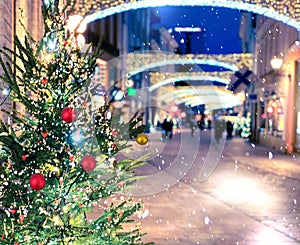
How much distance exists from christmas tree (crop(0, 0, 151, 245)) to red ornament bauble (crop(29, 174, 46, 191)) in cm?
1

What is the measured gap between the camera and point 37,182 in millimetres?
3912

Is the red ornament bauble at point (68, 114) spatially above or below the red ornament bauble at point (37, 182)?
above

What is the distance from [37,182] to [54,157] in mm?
345

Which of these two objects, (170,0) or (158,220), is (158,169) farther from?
(158,220)

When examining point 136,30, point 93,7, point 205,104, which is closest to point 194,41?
point 205,104

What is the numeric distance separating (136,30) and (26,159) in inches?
1996

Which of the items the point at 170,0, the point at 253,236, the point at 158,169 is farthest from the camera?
the point at 170,0

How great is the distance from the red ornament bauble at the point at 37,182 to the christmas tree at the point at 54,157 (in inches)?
0.4

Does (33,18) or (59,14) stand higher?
(33,18)

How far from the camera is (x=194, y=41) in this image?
568ft

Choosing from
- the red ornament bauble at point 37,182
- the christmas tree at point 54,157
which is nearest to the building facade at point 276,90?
the christmas tree at point 54,157

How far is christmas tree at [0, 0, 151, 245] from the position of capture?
4.14m

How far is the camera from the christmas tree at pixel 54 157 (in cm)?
414

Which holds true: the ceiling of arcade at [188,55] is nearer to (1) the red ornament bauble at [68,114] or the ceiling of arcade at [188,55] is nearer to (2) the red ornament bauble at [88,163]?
(1) the red ornament bauble at [68,114]
